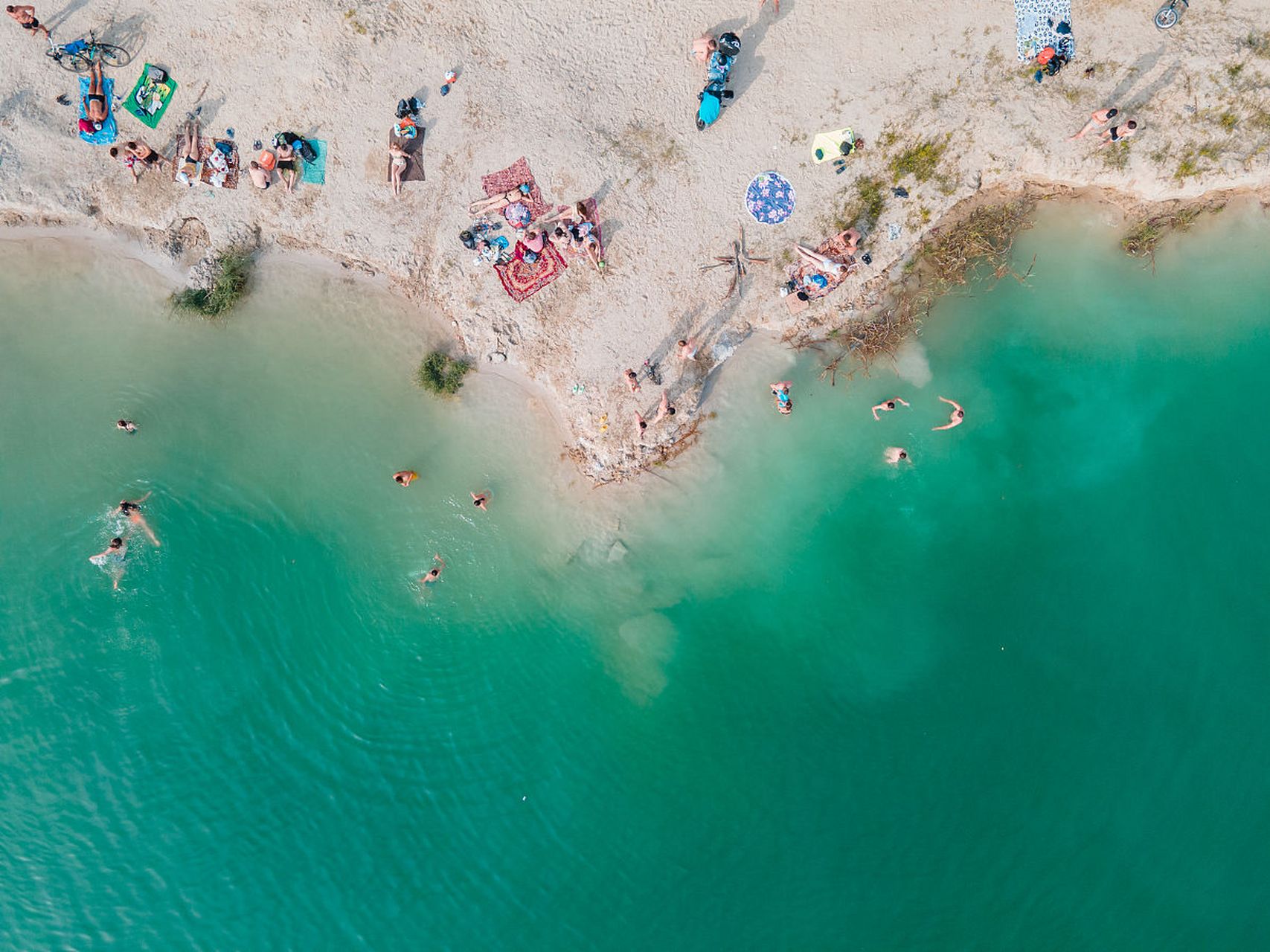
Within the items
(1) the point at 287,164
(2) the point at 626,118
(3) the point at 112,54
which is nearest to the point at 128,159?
(3) the point at 112,54

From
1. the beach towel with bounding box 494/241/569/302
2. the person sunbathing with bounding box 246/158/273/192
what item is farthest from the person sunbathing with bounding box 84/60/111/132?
the beach towel with bounding box 494/241/569/302

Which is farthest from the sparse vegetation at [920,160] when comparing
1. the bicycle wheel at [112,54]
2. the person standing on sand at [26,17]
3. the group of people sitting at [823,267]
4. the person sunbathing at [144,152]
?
the person standing on sand at [26,17]

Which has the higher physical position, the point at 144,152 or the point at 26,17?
the point at 26,17

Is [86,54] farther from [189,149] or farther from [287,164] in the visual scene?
[287,164]

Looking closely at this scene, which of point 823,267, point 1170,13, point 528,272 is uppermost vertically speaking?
point 1170,13

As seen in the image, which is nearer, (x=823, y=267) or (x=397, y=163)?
(x=397, y=163)

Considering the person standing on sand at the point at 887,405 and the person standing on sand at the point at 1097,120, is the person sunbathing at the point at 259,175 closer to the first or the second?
the person standing on sand at the point at 887,405

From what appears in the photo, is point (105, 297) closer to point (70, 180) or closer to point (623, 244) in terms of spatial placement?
point (70, 180)
